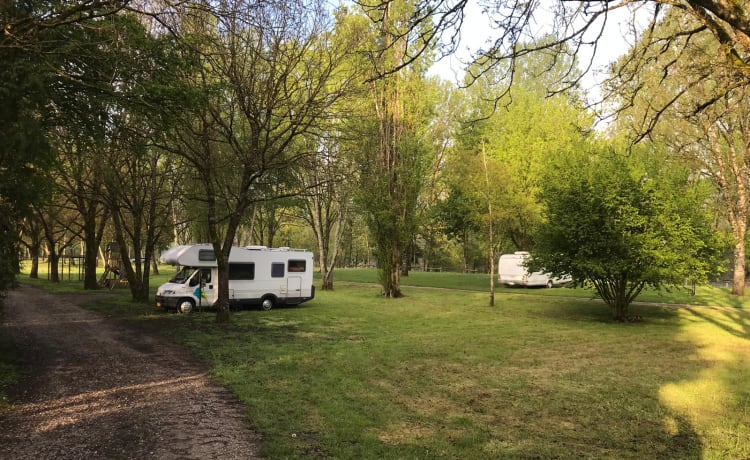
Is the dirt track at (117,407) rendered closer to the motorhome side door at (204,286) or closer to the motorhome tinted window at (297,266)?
the motorhome side door at (204,286)

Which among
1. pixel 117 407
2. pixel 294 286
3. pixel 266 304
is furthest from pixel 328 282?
pixel 117 407

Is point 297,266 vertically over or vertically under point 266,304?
over

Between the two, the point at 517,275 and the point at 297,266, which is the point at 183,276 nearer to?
the point at 297,266

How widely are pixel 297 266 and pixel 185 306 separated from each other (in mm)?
4895

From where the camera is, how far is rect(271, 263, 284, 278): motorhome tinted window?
20.0m

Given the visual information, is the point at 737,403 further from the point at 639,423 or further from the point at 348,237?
the point at 348,237

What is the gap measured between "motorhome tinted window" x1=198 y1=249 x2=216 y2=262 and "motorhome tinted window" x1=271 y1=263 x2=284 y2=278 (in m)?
2.70

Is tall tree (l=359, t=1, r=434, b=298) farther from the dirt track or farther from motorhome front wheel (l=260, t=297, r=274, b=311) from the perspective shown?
the dirt track

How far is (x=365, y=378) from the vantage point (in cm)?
841

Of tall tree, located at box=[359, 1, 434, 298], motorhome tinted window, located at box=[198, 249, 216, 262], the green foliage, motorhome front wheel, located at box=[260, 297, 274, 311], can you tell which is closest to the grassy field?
the green foliage

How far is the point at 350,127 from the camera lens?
1845 centimetres

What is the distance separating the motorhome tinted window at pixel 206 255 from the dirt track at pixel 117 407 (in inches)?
257

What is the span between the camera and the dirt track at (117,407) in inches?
199

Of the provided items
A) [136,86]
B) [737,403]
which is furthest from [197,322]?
[737,403]
